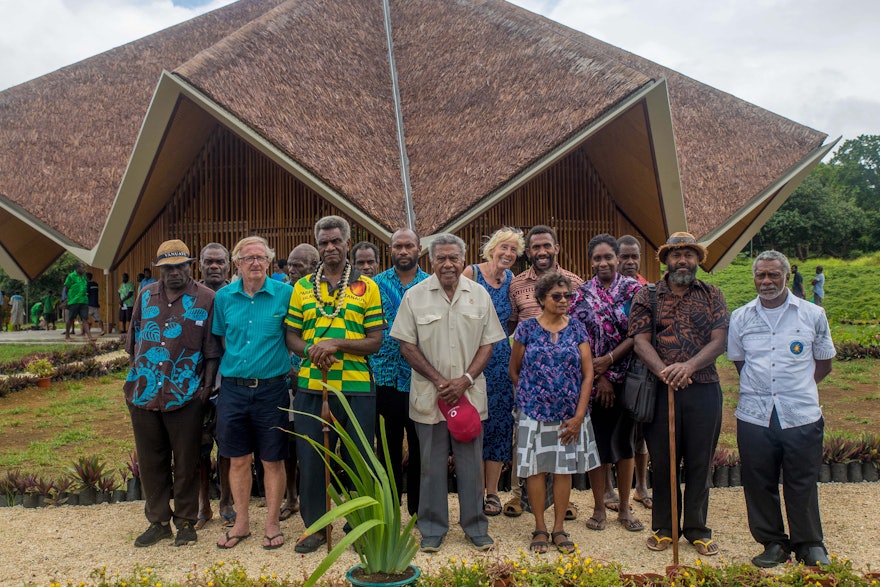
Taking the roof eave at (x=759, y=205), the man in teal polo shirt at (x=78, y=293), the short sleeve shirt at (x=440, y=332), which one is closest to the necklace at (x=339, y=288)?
the short sleeve shirt at (x=440, y=332)

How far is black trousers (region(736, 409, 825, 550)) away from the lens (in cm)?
377

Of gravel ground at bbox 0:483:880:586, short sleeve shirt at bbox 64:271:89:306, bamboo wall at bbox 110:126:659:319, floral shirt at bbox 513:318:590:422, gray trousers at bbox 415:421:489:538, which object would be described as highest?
bamboo wall at bbox 110:126:659:319

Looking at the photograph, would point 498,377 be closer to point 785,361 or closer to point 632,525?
point 632,525

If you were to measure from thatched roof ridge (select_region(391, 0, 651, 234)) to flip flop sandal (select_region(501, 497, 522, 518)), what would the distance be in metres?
6.87

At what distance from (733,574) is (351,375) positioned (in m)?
2.18

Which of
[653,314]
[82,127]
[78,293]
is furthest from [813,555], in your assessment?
[82,127]

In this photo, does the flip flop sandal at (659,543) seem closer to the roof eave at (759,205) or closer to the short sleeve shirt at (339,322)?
the short sleeve shirt at (339,322)

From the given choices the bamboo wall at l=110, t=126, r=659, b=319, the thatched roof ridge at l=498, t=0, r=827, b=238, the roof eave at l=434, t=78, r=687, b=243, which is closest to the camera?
the roof eave at l=434, t=78, r=687, b=243

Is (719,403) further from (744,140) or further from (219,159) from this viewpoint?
(744,140)

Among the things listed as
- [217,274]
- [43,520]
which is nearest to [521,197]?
[217,274]

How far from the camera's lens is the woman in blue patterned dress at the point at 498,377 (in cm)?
463

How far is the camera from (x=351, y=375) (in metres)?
4.10

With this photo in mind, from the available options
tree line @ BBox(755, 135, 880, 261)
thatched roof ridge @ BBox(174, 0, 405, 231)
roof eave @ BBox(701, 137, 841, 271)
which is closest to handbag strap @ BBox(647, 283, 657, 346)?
thatched roof ridge @ BBox(174, 0, 405, 231)

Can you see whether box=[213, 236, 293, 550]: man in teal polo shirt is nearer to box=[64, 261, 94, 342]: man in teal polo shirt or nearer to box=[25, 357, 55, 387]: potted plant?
box=[25, 357, 55, 387]: potted plant
